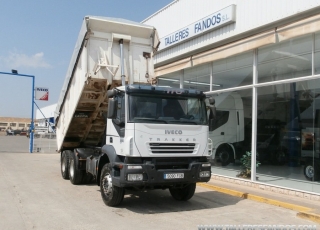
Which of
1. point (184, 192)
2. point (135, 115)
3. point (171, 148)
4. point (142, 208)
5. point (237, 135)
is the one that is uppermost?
point (135, 115)

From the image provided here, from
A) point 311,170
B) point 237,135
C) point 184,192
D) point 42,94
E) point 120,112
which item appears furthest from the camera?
point 42,94

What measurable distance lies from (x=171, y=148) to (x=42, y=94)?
19.0 m

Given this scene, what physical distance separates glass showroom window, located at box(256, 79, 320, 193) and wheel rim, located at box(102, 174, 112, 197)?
4737mm

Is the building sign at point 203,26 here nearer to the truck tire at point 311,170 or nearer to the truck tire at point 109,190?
the truck tire at point 311,170

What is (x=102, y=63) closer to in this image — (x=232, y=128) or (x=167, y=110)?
(x=167, y=110)

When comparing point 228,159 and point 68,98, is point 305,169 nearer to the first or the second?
point 228,159

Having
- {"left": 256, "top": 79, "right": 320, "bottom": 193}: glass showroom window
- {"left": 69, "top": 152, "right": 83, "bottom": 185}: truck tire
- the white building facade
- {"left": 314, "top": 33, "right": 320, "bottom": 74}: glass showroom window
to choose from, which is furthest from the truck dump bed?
{"left": 314, "top": 33, "right": 320, "bottom": 74}: glass showroom window

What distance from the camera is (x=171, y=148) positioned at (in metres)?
7.06

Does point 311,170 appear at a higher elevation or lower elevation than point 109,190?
higher

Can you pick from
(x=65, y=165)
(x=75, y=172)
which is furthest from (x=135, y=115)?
(x=65, y=165)

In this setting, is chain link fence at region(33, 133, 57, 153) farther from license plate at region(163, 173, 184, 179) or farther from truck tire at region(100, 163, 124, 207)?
license plate at region(163, 173, 184, 179)

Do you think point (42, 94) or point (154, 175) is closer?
point (154, 175)

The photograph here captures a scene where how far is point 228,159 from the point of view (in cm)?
1142

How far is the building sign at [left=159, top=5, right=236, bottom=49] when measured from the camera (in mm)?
10672
